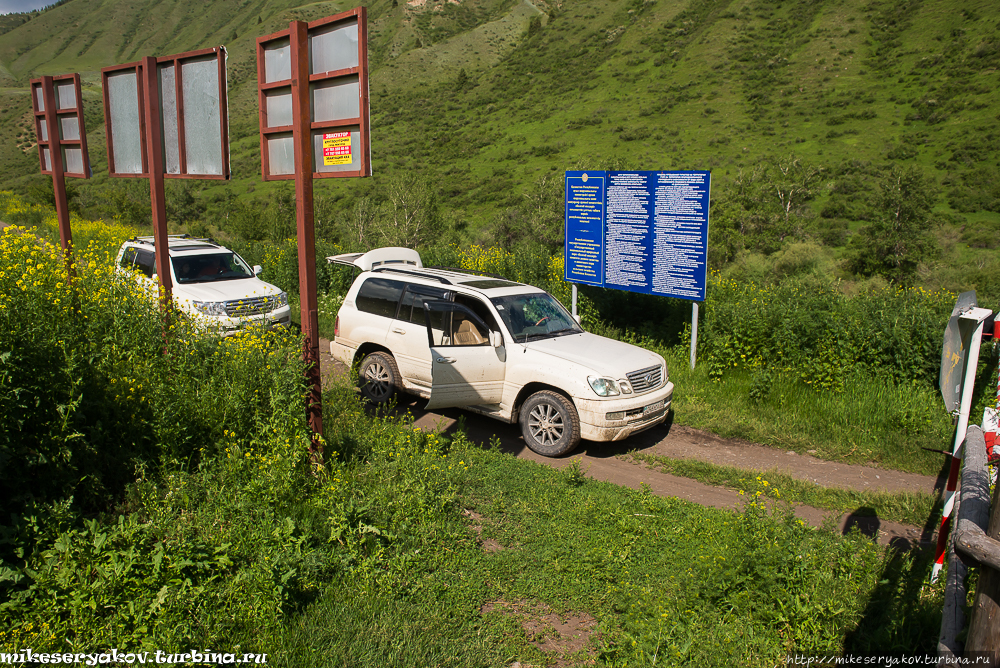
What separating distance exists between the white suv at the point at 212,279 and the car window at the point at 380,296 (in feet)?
8.92

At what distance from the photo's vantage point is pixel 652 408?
24.1 ft

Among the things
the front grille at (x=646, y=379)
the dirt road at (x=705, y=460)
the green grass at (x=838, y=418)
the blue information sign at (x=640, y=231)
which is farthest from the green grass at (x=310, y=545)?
the blue information sign at (x=640, y=231)

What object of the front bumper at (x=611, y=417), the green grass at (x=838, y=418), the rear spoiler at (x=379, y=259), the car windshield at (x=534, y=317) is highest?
the rear spoiler at (x=379, y=259)

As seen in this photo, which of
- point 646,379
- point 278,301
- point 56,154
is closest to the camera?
point 646,379

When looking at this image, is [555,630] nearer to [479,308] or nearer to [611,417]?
[611,417]

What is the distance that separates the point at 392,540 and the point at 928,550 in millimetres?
4336

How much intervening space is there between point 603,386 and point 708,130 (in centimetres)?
5078

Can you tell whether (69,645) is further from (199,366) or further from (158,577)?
(199,366)

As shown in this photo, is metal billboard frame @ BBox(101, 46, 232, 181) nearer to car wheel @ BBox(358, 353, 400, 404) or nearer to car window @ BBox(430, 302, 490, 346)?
car window @ BBox(430, 302, 490, 346)

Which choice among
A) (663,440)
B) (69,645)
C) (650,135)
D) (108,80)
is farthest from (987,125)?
(69,645)

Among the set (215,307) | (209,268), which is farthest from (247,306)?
(209,268)

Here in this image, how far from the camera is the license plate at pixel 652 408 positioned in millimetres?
7230

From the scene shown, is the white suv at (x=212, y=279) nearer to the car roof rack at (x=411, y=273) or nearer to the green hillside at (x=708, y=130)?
the car roof rack at (x=411, y=273)

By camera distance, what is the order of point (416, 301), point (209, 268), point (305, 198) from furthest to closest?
1. point (209, 268)
2. point (416, 301)
3. point (305, 198)
